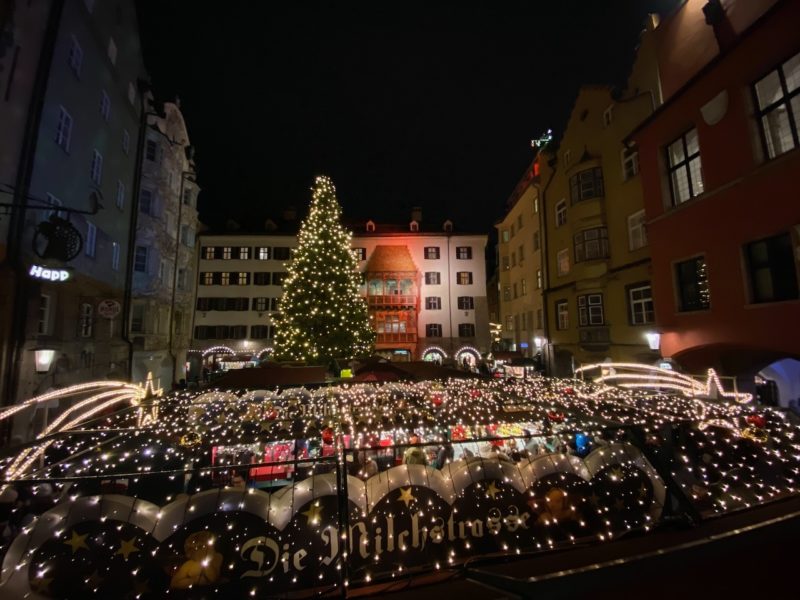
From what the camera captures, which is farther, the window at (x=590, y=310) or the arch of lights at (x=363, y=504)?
the window at (x=590, y=310)

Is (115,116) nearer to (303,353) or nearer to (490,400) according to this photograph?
(303,353)

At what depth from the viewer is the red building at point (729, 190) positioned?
898cm

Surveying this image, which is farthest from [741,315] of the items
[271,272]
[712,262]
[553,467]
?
[271,272]

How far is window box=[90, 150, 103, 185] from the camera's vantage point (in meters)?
16.1

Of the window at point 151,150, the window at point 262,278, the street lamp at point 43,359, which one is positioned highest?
the window at point 151,150

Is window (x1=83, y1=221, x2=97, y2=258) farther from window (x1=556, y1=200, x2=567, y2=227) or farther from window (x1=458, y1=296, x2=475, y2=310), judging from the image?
window (x1=458, y1=296, x2=475, y2=310)

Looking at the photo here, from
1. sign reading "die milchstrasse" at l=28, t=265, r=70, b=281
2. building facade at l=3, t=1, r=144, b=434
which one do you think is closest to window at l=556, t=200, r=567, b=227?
building facade at l=3, t=1, r=144, b=434

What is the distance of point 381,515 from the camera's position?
404cm

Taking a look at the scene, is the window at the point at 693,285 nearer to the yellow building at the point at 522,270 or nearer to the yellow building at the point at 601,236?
the yellow building at the point at 601,236

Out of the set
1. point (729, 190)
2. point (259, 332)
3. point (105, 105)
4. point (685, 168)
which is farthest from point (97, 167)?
point (729, 190)

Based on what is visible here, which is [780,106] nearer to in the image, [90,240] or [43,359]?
[43,359]

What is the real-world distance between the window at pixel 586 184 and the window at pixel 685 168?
7.24 metres

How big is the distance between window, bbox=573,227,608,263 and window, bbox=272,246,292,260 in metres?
29.7

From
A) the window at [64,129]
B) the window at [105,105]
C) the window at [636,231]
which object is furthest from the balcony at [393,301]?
the window at [64,129]
